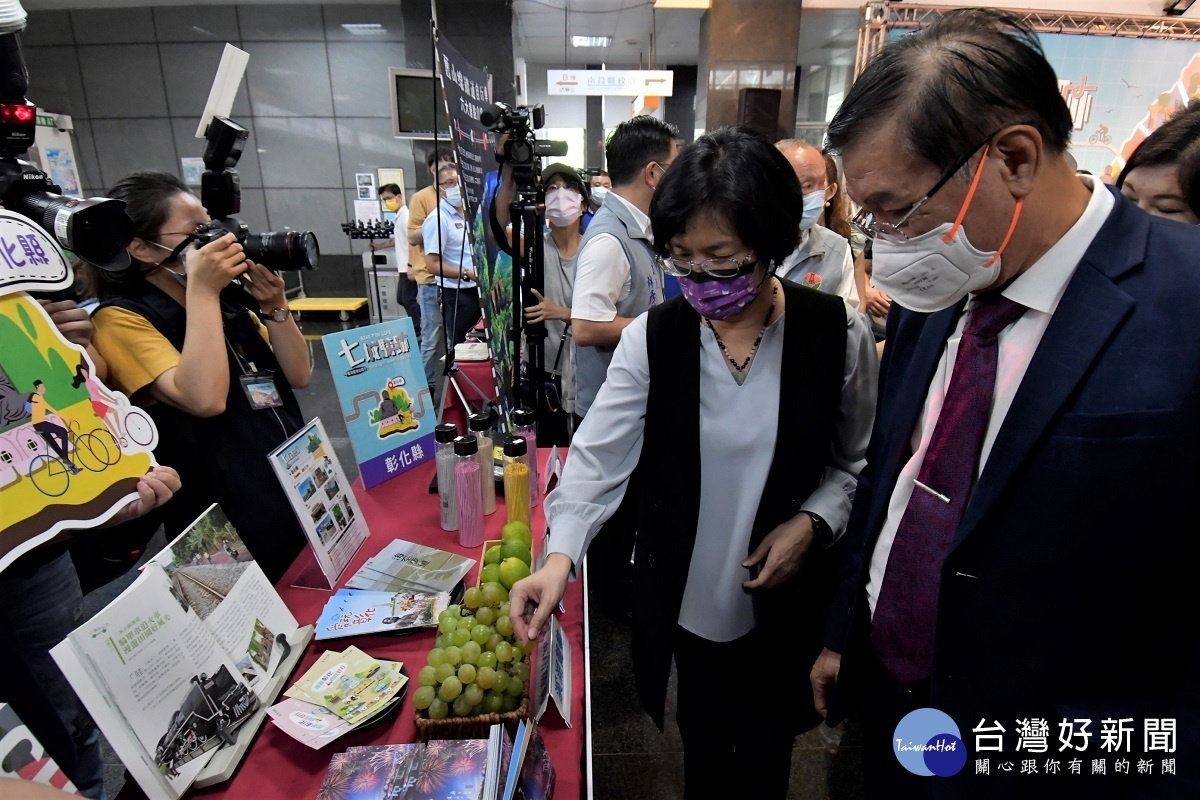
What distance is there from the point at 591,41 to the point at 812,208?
→ 27.0 feet

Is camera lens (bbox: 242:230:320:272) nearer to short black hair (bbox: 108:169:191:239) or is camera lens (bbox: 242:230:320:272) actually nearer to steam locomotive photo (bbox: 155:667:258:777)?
short black hair (bbox: 108:169:191:239)

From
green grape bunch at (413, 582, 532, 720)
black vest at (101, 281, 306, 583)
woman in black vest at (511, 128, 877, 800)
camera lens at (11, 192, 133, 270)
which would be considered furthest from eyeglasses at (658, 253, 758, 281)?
black vest at (101, 281, 306, 583)

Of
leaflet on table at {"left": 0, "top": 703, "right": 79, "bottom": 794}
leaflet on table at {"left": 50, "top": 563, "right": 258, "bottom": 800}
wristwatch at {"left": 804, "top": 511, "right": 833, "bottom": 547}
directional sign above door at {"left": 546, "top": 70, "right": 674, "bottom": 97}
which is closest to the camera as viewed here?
leaflet on table at {"left": 0, "top": 703, "right": 79, "bottom": 794}

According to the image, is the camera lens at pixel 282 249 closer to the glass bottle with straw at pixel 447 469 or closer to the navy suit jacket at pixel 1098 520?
the glass bottle with straw at pixel 447 469

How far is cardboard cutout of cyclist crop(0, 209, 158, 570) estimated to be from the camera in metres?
0.79

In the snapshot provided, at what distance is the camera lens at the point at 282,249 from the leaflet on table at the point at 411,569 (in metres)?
0.67

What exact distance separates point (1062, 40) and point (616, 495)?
22.4ft

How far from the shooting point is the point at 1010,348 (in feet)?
2.71

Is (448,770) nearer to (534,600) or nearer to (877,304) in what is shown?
(534,600)

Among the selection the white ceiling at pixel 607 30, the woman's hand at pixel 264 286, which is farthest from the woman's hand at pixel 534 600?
the white ceiling at pixel 607 30

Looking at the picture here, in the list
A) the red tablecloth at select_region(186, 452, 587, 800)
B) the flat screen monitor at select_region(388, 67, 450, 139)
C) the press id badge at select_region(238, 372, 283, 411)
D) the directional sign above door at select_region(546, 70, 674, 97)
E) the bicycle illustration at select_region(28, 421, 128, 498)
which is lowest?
the red tablecloth at select_region(186, 452, 587, 800)

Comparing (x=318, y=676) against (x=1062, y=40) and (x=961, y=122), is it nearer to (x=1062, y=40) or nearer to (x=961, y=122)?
(x=961, y=122)

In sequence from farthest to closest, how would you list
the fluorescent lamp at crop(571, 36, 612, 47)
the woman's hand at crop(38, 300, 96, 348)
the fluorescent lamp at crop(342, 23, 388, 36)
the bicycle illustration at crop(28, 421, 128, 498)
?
the fluorescent lamp at crop(571, 36, 612, 47) → the fluorescent lamp at crop(342, 23, 388, 36) → the woman's hand at crop(38, 300, 96, 348) → the bicycle illustration at crop(28, 421, 128, 498)

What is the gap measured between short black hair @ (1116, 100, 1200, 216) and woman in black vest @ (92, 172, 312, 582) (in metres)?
2.07
